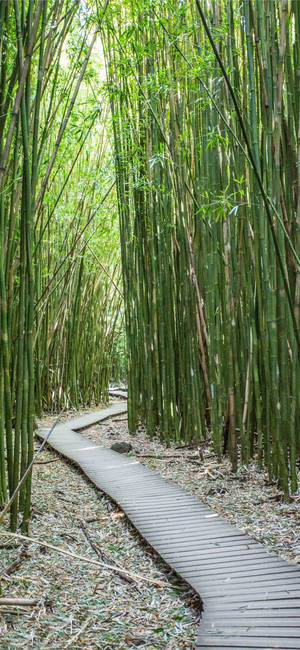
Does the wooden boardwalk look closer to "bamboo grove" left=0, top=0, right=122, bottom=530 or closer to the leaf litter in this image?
the leaf litter

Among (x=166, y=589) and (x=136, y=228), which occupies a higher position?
(x=136, y=228)

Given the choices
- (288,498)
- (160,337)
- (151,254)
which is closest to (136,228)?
(151,254)

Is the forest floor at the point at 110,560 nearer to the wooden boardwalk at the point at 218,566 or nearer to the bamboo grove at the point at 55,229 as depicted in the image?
the wooden boardwalk at the point at 218,566

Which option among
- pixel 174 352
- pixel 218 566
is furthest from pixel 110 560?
pixel 174 352

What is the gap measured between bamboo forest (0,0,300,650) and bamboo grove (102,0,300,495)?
13 mm

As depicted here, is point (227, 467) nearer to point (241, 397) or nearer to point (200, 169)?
point (241, 397)

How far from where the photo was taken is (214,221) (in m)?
2.93

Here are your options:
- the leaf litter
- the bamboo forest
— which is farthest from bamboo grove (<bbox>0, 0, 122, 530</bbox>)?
the leaf litter

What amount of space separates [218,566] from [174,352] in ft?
6.81

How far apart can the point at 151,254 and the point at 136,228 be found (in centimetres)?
35

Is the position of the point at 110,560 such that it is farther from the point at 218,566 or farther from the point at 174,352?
the point at 174,352

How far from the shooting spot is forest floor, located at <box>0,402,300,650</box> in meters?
1.30

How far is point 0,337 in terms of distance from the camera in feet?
5.81

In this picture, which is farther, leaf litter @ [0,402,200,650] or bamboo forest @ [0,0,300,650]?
bamboo forest @ [0,0,300,650]
